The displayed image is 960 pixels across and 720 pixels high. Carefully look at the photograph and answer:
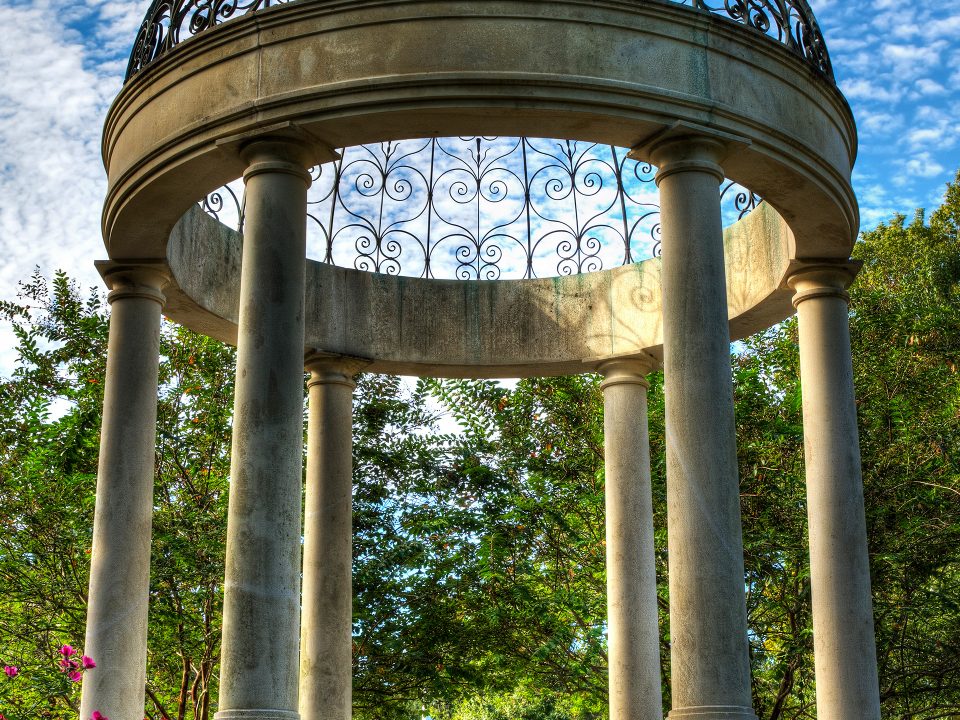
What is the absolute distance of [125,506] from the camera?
37.6m

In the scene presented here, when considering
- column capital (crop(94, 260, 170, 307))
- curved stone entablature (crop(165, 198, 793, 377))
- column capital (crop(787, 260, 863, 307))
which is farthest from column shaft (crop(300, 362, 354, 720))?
column capital (crop(787, 260, 863, 307))

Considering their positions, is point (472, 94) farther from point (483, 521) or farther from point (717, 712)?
point (483, 521)

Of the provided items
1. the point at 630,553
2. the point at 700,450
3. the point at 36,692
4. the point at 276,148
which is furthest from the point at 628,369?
the point at 36,692

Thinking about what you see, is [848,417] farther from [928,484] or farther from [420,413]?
[420,413]

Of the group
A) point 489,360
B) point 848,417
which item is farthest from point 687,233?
point 489,360

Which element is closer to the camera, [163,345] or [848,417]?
[848,417]

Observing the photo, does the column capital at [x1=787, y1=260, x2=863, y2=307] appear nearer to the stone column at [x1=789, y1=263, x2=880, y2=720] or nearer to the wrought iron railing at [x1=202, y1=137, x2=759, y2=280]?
the stone column at [x1=789, y1=263, x2=880, y2=720]

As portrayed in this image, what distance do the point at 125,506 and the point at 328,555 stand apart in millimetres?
10143

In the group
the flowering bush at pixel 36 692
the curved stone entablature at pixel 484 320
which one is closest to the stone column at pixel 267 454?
the curved stone entablature at pixel 484 320

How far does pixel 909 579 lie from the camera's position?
54.5 meters

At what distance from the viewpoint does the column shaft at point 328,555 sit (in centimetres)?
4441

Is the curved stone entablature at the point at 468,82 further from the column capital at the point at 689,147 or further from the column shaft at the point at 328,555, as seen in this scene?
the column shaft at the point at 328,555

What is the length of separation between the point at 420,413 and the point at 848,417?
3427cm

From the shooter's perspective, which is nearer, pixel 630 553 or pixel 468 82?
pixel 468 82
